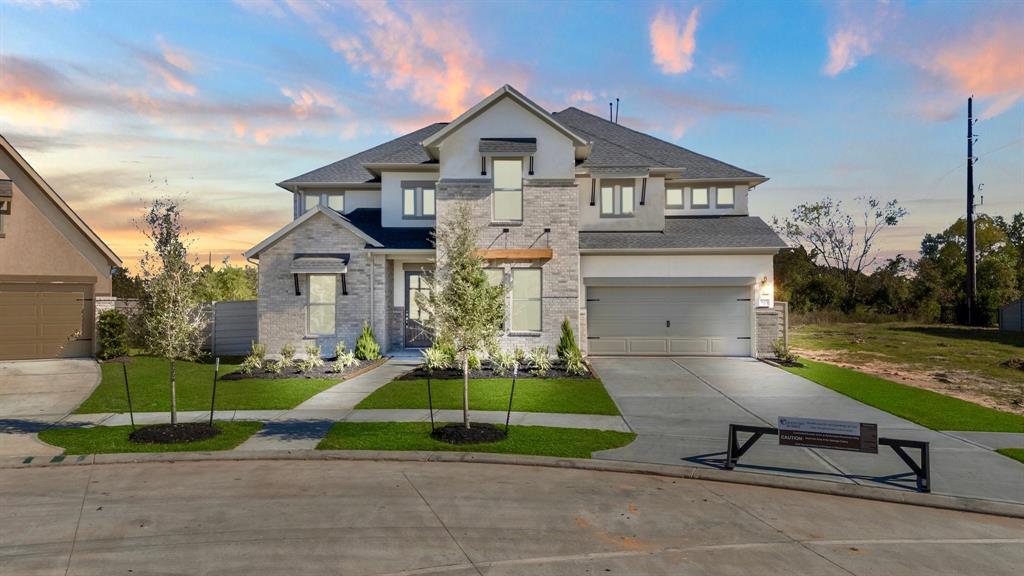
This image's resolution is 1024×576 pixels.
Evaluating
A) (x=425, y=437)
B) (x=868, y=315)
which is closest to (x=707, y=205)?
(x=425, y=437)

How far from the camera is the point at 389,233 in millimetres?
24594

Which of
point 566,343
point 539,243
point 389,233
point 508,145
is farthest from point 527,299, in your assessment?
point 389,233

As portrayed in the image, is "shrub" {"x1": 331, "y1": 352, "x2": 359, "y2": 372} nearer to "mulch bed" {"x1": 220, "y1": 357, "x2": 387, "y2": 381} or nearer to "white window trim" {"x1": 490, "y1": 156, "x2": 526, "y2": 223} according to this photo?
"mulch bed" {"x1": 220, "y1": 357, "x2": 387, "y2": 381}

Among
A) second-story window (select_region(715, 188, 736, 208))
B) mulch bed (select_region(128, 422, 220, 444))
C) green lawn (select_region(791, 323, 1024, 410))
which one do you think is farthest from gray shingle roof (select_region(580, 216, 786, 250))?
mulch bed (select_region(128, 422, 220, 444))

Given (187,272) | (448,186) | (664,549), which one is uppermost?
(448,186)

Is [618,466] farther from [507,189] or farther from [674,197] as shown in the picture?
[674,197]

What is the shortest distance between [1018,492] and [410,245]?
18097 millimetres

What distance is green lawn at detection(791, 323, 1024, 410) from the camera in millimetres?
20620

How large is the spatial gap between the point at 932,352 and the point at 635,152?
15724mm

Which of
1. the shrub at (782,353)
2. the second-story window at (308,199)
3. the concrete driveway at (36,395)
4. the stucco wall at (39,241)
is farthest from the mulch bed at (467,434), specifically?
the stucco wall at (39,241)

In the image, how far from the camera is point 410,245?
2334 centimetres

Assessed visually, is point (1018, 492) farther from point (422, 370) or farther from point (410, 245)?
point (410, 245)

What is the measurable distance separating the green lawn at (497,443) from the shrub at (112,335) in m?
15.1

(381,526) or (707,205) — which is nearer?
(381,526)
